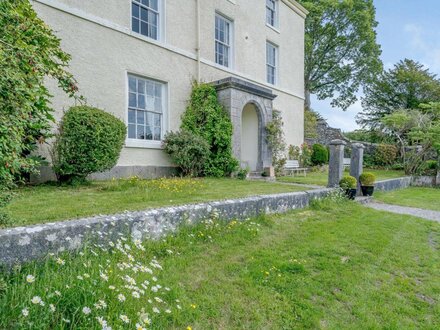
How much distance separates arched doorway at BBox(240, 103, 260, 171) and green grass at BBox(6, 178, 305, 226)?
5903 millimetres

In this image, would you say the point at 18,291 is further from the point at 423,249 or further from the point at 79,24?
the point at 79,24

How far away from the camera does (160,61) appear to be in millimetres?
9516

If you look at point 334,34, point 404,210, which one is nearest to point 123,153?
point 404,210

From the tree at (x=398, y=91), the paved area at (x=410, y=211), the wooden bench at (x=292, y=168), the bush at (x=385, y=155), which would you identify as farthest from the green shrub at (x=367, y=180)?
the tree at (x=398, y=91)

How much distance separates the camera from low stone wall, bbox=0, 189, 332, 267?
2330mm

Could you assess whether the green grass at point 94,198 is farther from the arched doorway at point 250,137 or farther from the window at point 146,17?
the arched doorway at point 250,137

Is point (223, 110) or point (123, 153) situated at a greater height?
point (223, 110)

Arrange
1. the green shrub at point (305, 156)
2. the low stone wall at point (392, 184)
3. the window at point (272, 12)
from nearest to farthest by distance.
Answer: the low stone wall at point (392, 184) → the window at point (272, 12) → the green shrub at point (305, 156)

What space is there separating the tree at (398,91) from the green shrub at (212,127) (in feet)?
61.6

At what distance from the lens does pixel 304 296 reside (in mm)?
2729

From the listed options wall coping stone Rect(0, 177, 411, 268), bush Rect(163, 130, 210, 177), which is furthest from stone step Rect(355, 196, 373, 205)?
bush Rect(163, 130, 210, 177)

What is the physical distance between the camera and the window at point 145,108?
884 cm

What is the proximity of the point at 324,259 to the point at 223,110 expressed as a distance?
747 centimetres

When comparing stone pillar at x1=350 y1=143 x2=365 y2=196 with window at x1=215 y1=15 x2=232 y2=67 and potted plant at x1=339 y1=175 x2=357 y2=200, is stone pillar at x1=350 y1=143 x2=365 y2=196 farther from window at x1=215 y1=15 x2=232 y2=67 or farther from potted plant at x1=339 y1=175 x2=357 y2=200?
window at x1=215 y1=15 x2=232 y2=67
